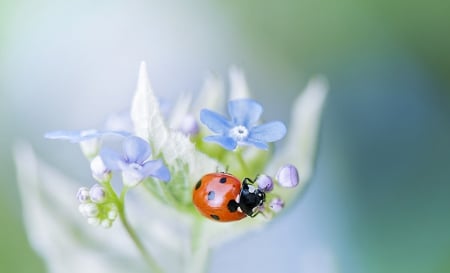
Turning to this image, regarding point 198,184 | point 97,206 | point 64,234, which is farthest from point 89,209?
point 64,234

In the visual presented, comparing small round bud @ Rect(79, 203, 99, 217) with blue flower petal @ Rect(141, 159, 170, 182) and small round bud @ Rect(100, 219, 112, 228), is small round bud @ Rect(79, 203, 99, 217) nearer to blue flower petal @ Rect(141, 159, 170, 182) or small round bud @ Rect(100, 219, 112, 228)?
small round bud @ Rect(100, 219, 112, 228)

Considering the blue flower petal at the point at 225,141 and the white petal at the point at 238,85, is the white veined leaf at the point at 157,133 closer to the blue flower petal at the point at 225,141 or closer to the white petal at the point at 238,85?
the blue flower petal at the point at 225,141

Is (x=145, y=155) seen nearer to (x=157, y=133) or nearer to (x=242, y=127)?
(x=157, y=133)

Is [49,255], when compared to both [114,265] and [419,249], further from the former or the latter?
[419,249]

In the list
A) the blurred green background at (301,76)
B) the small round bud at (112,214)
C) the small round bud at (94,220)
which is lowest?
the small round bud at (94,220)

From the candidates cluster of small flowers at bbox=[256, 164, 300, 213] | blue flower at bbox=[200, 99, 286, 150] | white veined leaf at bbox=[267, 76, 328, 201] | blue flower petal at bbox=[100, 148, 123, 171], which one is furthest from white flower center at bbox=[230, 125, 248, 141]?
white veined leaf at bbox=[267, 76, 328, 201]

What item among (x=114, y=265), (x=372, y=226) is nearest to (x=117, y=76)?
(x=372, y=226)

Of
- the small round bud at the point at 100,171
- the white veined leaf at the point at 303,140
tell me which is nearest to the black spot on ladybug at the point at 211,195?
the small round bud at the point at 100,171
